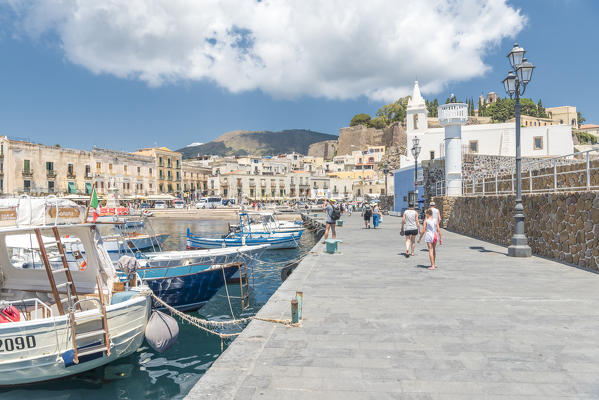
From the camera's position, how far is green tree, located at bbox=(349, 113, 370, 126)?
129750 mm

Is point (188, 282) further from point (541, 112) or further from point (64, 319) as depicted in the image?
point (541, 112)

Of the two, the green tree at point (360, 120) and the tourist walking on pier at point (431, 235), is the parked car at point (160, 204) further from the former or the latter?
the tourist walking on pier at point (431, 235)

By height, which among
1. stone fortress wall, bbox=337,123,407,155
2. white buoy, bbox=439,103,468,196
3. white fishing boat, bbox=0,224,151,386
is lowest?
white fishing boat, bbox=0,224,151,386

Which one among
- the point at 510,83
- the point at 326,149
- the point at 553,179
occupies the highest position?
the point at 326,149

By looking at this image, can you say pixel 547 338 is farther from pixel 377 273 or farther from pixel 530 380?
pixel 377 273

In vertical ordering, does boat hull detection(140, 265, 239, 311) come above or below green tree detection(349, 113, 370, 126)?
below

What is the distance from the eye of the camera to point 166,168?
83.8 m

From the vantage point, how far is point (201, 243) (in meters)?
24.5

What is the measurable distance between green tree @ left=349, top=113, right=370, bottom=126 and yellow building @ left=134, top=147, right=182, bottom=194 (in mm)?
62503

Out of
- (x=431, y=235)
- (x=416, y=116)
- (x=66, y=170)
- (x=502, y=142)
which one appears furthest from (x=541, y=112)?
(x=431, y=235)

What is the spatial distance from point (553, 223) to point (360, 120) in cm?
12166

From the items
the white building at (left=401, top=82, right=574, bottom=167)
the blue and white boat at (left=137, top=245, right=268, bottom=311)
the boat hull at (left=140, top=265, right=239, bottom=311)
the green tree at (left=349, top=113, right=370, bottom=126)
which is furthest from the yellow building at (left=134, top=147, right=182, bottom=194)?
the boat hull at (left=140, top=265, right=239, bottom=311)

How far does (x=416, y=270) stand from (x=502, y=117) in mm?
105047

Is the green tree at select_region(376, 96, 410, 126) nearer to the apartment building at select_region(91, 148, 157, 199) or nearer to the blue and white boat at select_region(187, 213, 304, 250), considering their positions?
the apartment building at select_region(91, 148, 157, 199)
